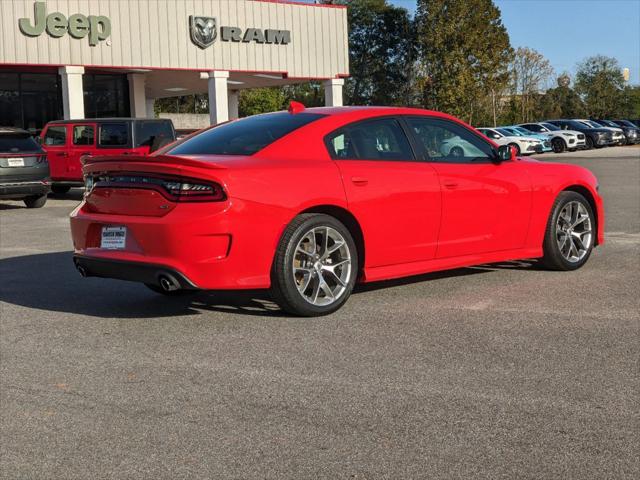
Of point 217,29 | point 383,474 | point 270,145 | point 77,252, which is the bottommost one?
point 383,474

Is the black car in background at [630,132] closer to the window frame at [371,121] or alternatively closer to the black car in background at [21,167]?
the black car in background at [21,167]

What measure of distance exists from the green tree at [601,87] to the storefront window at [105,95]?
55809 mm

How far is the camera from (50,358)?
5477mm

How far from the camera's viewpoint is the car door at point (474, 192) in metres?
7.30

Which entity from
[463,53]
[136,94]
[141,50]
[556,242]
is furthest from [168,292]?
[463,53]

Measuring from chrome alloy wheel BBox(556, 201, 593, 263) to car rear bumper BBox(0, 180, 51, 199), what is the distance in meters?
12.1

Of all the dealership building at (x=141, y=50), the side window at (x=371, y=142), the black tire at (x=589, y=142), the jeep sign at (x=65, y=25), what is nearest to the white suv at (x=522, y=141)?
the black tire at (x=589, y=142)

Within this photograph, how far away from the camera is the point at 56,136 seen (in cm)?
2089

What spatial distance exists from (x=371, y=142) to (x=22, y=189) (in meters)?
12.1

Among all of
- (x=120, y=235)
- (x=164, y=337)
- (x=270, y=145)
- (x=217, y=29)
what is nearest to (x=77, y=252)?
(x=120, y=235)

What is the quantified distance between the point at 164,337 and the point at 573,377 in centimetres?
262

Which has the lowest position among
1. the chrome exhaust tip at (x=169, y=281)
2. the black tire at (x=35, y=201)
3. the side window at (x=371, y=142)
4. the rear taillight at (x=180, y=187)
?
the black tire at (x=35, y=201)

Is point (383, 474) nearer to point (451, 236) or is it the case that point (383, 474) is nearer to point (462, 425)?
point (462, 425)

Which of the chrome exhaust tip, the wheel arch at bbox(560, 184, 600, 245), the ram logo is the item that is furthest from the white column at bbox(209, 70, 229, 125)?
the chrome exhaust tip
